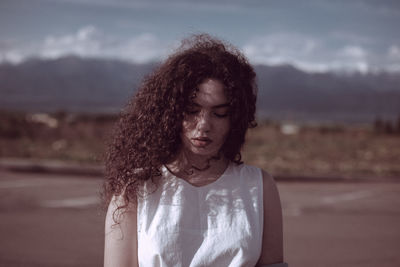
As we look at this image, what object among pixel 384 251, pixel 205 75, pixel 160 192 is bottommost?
pixel 384 251

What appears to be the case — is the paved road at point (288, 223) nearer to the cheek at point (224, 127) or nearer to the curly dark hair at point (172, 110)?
the curly dark hair at point (172, 110)

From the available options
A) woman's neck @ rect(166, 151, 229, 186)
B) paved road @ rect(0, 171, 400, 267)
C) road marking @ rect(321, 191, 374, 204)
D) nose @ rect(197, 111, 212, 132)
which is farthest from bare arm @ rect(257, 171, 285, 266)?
road marking @ rect(321, 191, 374, 204)

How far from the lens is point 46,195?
902cm

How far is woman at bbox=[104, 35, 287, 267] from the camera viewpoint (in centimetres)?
203

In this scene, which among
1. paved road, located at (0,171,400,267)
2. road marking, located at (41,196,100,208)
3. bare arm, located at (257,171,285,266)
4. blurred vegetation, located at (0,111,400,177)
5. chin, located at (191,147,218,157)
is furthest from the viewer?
blurred vegetation, located at (0,111,400,177)

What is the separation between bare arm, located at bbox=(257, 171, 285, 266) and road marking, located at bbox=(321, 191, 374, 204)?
6993 mm

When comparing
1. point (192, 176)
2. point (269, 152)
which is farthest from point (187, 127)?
point (269, 152)

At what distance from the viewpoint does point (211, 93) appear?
7.29ft

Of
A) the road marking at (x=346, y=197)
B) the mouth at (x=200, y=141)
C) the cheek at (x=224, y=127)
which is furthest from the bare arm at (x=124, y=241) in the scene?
the road marking at (x=346, y=197)

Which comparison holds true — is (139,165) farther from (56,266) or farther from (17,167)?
(17,167)

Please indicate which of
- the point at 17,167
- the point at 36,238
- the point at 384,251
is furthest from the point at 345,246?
the point at 17,167

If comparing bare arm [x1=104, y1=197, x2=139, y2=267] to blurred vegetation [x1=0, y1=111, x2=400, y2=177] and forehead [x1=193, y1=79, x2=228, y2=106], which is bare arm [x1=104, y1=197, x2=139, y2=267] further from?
blurred vegetation [x1=0, y1=111, x2=400, y2=177]

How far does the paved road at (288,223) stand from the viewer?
571cm

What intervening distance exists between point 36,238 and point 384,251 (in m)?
4.02
